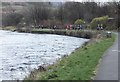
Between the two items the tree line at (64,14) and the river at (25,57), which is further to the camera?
the tree line at (64,14)

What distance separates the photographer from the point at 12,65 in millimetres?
26734

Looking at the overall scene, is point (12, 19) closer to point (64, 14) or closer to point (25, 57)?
point (64, 14)

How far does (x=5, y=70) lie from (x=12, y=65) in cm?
285

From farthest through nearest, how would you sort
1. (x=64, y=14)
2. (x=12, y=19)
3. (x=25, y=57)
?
(x=12, y=19) → (x=64, y=14) → (x=25, y=57)

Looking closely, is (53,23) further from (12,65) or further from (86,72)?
(86,72)

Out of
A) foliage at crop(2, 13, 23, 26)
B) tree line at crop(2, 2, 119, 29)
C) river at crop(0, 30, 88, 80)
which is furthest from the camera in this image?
foliage at crop(2, 13, 23, 26)

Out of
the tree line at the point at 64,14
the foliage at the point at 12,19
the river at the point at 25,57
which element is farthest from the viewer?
the foliage at the point at 12,19

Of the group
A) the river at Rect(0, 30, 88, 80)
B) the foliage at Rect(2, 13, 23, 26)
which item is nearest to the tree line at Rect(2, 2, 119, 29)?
the foliage at Rect(2, 13, 23, 26)

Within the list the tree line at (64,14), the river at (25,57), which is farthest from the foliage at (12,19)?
the river at (25,57)

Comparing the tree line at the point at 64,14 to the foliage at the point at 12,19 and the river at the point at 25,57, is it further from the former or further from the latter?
the river at the point at 25,57

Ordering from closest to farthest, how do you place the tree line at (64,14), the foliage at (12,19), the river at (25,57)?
the river at (25,57), the tree line at (64,14), the foliage at (12,19)

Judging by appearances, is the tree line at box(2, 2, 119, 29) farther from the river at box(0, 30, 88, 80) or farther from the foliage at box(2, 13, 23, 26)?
the river at box(0, 30, 88, 80)

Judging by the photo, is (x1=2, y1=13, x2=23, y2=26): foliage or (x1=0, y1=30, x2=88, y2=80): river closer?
(x1=0, y1=30, x2=88, y2=80): river

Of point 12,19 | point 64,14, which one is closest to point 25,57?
point 64,14
